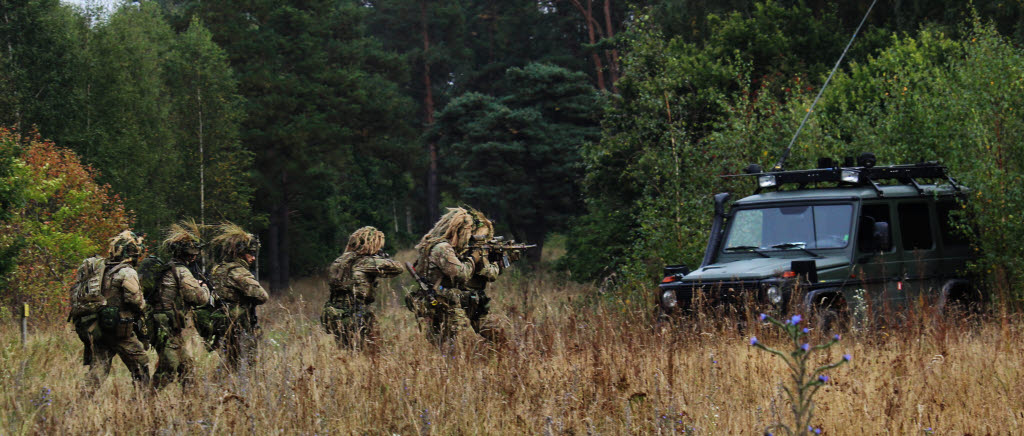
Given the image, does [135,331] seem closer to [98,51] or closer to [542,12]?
[98,51]

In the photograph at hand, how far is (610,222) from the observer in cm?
2480

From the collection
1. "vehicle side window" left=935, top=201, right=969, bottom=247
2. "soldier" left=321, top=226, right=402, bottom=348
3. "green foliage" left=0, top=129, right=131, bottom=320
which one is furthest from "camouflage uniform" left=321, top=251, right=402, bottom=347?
"green foliage" left=0, top=129, right=131, bottom=320

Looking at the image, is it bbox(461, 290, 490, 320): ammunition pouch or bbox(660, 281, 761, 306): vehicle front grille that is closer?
bbox(660, 281, 761, 306): vehicle front grille

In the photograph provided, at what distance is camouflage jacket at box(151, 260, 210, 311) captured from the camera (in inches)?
339

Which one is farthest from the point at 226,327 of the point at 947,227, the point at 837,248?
the point at 947,227

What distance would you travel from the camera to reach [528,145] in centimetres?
3462

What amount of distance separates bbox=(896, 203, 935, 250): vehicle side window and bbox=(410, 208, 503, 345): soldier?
3954 mm

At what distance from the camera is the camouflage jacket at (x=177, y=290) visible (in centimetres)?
860

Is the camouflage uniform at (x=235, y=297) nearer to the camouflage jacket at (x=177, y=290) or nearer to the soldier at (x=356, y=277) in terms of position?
the camouflage jacket at (x=177, y=290)

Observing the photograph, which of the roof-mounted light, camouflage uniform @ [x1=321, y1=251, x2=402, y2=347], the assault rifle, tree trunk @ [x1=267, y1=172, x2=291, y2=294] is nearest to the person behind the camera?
the roof-mounted light

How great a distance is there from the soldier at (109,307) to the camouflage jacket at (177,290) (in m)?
0.38

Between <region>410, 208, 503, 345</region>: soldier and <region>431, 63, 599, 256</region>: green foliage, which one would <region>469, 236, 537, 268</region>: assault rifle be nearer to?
<region>410, 208, 503, 345</region>: soldier

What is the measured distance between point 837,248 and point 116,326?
20.5ft

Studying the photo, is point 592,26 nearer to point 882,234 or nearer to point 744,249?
point 744,249
